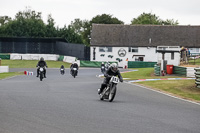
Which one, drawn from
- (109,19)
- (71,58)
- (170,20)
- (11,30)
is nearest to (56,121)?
(71,58)

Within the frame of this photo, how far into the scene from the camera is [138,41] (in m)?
75.4

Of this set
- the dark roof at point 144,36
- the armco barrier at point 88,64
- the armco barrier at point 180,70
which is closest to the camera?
the armco barrier at point 180,70

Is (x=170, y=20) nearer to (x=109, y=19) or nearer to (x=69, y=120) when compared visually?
(x=109, y=19)

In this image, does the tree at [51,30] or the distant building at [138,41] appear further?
the tree at [51,30]

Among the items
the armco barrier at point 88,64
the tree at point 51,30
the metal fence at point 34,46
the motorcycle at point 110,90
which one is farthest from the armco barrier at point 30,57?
the motorcycle at point 110,90

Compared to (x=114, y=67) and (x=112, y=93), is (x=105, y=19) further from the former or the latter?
(x=112, y=93)

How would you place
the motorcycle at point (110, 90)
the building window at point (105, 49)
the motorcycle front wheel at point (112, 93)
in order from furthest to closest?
the building window at point (105, 49)
the motorcycle front wheel at point (112, 93)
the motorcycle at point (110, 90)

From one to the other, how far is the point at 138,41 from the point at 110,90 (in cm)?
6043

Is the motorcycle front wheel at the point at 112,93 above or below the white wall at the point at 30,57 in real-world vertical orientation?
below

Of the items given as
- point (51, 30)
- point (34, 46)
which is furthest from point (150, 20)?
point (34, 46)

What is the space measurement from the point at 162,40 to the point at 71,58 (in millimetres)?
16685

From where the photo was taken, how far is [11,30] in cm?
9338

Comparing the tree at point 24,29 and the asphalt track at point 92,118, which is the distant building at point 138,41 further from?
the asphalt track at point 92,118

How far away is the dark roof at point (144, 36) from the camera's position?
244 ft
